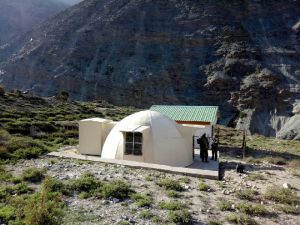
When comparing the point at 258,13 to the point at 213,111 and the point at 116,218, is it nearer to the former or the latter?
the point at 213,111

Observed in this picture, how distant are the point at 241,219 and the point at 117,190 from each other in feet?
12.9

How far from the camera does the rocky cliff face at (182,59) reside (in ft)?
220

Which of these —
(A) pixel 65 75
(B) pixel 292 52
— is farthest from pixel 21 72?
(B) pixel 292 52

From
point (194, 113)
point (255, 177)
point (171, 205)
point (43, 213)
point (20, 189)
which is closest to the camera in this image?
point (43, 213)

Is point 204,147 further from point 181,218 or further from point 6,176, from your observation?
point 6,176

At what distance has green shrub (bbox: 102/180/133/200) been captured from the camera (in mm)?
10805

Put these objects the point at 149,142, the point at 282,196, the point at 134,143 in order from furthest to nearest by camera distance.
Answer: the point at 134,143
the point at 149,142
the point at 282,196

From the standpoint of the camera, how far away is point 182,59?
7575 centimetres

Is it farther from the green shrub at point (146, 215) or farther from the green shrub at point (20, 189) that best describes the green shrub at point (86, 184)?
the green shrub at point (146, 215)

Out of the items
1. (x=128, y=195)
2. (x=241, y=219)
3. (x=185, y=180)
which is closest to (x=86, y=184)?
(x=128, y=195)

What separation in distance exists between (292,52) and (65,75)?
49.1 m

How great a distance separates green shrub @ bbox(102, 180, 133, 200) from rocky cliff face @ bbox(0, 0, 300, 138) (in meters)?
51.7

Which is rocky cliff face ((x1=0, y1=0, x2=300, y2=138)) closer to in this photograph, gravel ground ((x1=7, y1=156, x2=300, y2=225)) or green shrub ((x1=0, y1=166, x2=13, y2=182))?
gravel ground ((x1=7, y1=156, x2=300, y2=225))

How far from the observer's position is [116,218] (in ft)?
30.3
